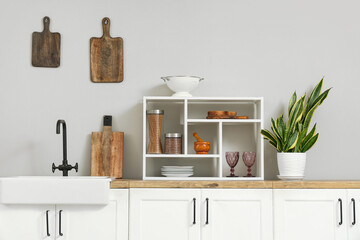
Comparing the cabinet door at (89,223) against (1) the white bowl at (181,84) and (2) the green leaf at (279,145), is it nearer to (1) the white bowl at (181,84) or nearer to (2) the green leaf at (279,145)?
(1) the white bowl at (181,84)

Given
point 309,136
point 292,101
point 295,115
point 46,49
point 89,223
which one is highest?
point 46,49

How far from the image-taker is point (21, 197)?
123 inches

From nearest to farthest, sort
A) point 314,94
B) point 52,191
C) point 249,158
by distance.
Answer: point 52,191, point 249,158, point 314,94

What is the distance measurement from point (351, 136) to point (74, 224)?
2.06 metres

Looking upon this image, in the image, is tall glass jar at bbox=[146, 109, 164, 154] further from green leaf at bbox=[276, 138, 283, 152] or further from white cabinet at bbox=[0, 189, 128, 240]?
green leaf at bbox=[276, 138, 283, 152]

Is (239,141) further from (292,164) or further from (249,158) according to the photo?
(292,164)

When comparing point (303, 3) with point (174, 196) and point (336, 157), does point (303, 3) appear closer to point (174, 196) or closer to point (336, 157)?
point (336, 157)

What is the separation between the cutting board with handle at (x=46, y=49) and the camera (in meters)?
3.76

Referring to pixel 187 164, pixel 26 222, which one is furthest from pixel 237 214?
pixel 26 222

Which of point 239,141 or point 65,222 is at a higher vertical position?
point 239,141

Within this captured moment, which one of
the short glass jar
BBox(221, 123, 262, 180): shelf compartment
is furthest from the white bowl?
BBox(221, 123, 262, 180): shelf compartment

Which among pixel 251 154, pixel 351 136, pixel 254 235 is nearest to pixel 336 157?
pixel 351 136

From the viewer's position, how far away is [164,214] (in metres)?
3.21

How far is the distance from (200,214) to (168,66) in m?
1.16
